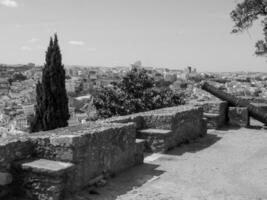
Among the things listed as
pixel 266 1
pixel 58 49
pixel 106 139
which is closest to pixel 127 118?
pixel 106 139

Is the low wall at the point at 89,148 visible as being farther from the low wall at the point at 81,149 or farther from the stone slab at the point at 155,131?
the stone slab at the point at 155,131

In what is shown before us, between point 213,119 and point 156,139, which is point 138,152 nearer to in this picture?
point 156,139

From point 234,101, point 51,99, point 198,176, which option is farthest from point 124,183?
point 51,99

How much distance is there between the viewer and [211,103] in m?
11.6

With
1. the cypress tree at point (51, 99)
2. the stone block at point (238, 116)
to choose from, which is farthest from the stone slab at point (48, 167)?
the cypress tree at point (51, 99)

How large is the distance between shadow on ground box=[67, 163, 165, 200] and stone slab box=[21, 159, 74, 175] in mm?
496

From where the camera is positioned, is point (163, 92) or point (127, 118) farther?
point (163, 92)

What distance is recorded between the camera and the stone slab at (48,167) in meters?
4.49

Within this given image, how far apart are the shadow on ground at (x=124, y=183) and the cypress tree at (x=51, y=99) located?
18382 mm

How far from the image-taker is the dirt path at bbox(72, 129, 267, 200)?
5.16 meters

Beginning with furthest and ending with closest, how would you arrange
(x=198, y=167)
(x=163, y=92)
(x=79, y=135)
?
(x=163, y=92), (x=198, y=167), (x=79, y=135)

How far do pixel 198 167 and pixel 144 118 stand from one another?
202 cm

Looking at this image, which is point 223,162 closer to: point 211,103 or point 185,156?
point 185,156

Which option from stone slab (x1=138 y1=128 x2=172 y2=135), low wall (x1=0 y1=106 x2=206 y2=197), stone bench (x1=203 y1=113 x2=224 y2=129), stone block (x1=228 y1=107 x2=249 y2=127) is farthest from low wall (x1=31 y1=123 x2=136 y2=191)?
stone block (x1=228 y1=107 x2=249 y2=127)
